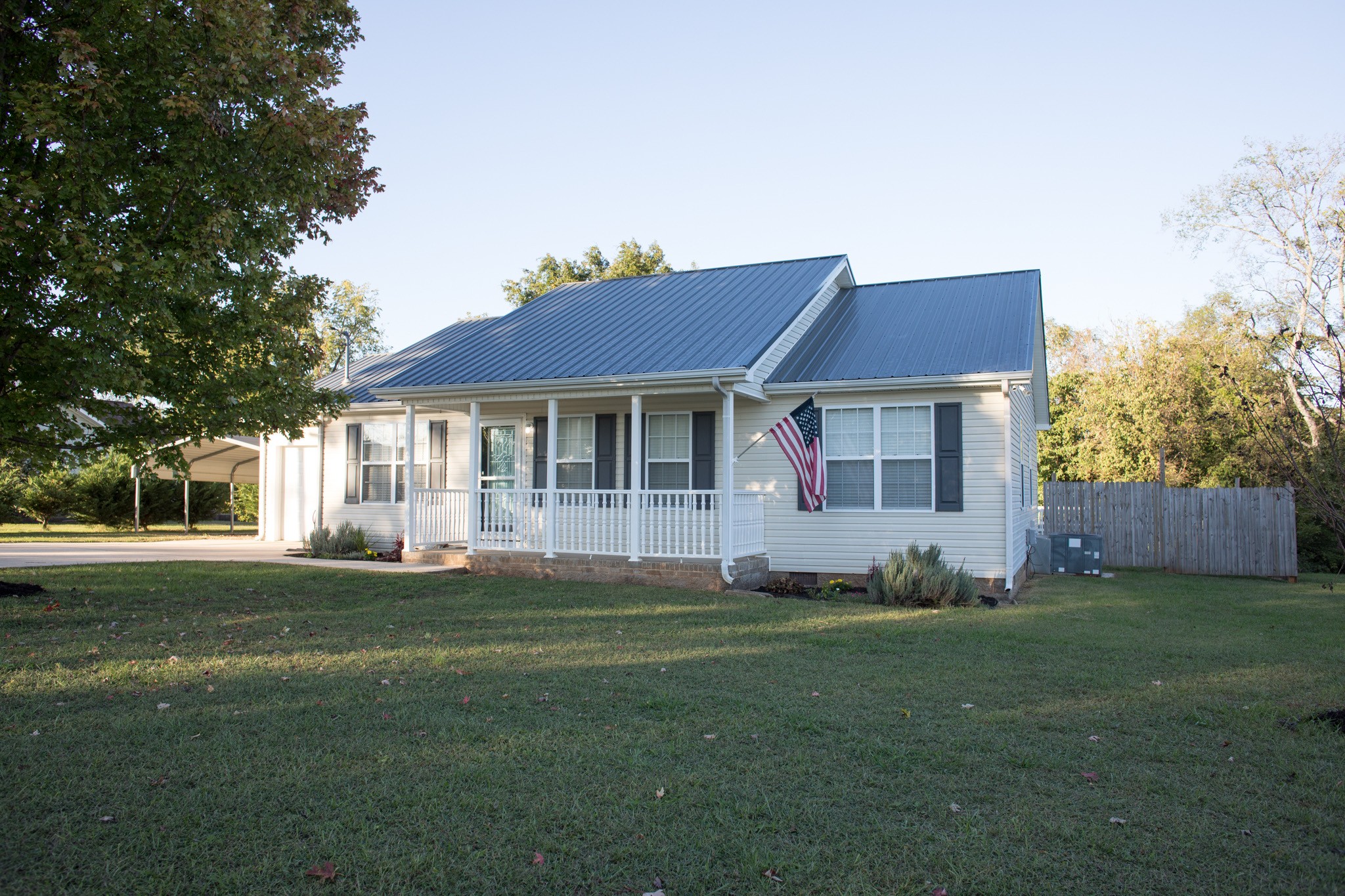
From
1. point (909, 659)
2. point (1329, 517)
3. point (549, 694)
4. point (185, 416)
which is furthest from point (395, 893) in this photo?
point (185, 416)

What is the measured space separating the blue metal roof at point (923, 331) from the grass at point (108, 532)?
16866 mm

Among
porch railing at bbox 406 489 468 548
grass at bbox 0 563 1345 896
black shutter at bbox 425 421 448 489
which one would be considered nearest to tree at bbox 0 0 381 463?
grass at bbox 0 563 1345 896

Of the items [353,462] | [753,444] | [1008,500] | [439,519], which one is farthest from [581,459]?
[1008,500]

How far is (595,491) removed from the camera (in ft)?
45.2

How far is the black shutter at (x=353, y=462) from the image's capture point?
18375 mm

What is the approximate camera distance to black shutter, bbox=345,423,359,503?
18375 mm

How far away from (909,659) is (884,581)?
13.3 ft

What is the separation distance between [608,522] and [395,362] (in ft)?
27.6

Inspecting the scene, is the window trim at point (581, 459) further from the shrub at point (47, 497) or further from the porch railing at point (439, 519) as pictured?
the shrub at point (47, 497)

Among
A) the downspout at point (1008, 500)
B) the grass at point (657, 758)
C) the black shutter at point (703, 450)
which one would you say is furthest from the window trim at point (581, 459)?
the downspout at point (1008, 500)

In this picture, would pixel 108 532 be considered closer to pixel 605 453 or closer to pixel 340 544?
pixel 340 544

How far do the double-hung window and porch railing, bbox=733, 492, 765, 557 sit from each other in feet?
3.56

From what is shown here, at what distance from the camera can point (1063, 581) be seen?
52.1 feet

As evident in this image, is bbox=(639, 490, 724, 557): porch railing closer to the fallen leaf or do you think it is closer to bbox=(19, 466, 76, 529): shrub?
the fallen leaf
